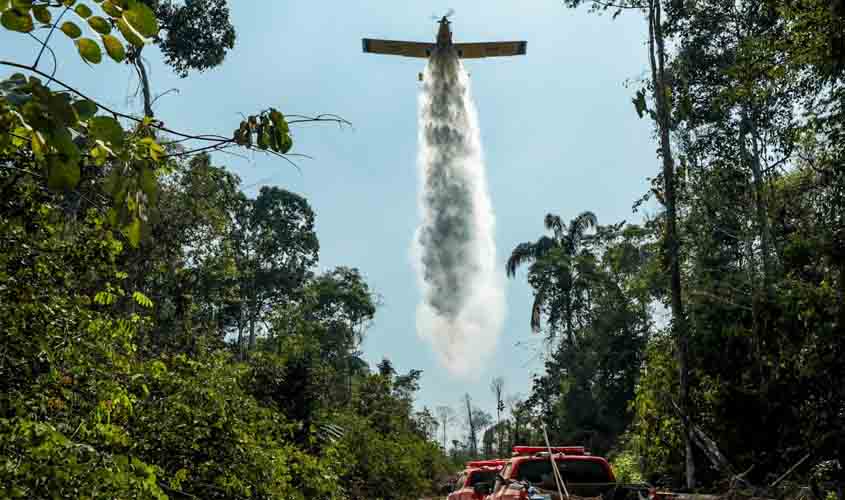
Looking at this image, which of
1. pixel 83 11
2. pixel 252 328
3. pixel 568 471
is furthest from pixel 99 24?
pixel 252 328

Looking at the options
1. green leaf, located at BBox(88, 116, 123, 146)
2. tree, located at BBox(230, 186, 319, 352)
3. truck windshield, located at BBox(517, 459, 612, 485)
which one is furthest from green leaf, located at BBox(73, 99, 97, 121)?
tree, located at BBox(230, 186, 319, 352)

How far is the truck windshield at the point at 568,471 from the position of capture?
36.9 ft

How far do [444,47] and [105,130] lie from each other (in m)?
29.5

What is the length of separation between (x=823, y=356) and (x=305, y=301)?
37.8 meters

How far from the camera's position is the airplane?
28917 millimetres

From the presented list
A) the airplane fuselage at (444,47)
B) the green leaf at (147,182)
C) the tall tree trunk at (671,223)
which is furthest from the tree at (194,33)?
the green leaf at (147,182)

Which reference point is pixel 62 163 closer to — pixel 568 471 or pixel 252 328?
pixel 568 471

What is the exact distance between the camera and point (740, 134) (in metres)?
23.1

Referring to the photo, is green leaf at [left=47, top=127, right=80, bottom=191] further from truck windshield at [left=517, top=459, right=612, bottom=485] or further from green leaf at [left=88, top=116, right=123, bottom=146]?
truck windshield at [left=517, top=459, right=612, bottom=485]

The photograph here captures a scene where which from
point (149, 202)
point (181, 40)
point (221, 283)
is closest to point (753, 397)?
point (149, 202)

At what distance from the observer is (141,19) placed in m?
2.42

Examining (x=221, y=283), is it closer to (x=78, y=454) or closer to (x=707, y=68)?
(x=707, y=68)

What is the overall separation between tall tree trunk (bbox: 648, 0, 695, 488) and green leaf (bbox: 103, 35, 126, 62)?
1381 centimetres

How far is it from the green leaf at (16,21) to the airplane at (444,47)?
26.9 meters
